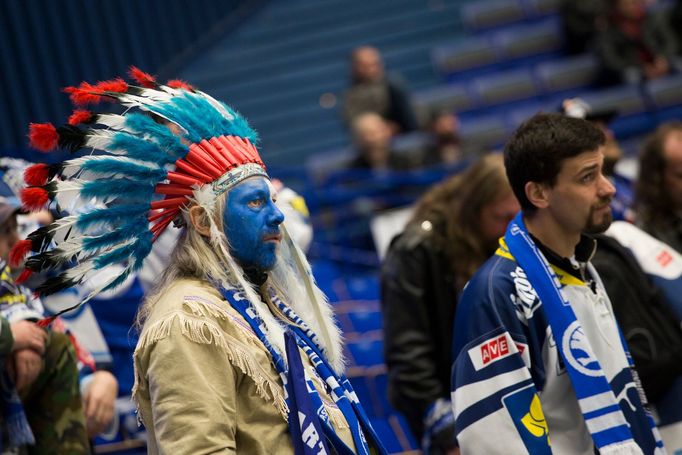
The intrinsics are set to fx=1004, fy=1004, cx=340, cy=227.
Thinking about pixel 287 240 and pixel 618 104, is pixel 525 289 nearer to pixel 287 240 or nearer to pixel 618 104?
pixel 287 240

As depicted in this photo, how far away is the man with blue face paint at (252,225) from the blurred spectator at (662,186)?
197 centimetres

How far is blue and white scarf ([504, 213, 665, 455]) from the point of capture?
2.76 meters

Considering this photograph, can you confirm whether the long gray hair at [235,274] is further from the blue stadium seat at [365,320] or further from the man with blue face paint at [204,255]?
the blue stadium seat at [365,320]

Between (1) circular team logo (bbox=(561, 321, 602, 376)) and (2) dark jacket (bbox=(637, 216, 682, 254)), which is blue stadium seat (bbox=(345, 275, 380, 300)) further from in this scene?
(1) circular team logo (bbox=(561, 321, 602, 376))

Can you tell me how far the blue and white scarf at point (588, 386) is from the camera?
2.76m

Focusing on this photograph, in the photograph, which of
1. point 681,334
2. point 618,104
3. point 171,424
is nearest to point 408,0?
point 618,104

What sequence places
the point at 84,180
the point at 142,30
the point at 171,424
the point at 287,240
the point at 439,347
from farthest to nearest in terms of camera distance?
the point at 142,30
the point at 439,347
the point at 287,240
the point at 84,180
the point at 171,424

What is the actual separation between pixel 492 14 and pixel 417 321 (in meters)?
7.65

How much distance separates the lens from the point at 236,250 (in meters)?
2.71

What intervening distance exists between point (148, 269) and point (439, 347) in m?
1.28

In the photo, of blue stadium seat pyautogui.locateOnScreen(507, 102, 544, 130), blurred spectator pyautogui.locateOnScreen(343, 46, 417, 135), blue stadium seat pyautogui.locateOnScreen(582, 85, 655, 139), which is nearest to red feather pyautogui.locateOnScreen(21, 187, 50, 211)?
blurred spectator pyautogui.locateOnScreen(343, 46, 417, 135)

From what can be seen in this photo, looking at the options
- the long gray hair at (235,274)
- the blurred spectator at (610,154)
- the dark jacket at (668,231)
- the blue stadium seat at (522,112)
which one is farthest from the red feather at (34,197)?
the blue stadium seat at (522,112)

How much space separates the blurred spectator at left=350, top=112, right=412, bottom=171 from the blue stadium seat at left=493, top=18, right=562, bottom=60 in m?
2.89

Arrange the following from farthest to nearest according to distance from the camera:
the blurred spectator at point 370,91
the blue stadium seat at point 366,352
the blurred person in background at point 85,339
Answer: the blurred spectator at point 370,91
the blue stadium seat at point 366,352
the blurred person in background at point 85,339
